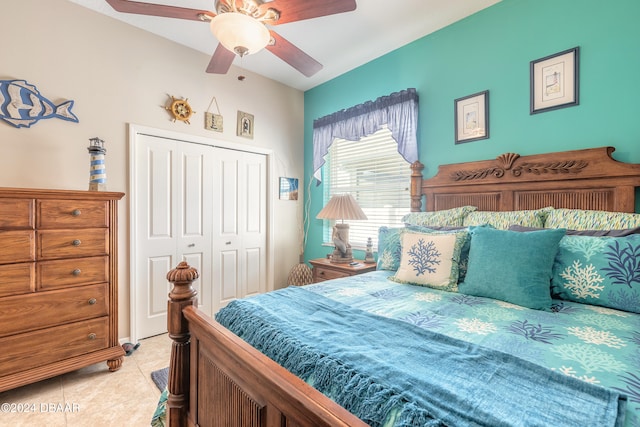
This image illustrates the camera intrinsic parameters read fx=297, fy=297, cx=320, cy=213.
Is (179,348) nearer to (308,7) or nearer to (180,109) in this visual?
(308,7)

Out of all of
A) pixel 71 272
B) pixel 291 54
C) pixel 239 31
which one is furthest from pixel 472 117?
pixel 71 272

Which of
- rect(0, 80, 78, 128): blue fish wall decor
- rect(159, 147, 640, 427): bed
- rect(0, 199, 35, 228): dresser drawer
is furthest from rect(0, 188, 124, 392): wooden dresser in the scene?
rect(159, 147, 640, 427): bed

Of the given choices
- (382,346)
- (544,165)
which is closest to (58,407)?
(382,346)

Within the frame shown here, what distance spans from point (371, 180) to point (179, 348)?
8.01 feet

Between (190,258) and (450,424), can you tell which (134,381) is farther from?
(450,424)

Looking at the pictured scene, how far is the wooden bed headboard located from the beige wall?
222cm

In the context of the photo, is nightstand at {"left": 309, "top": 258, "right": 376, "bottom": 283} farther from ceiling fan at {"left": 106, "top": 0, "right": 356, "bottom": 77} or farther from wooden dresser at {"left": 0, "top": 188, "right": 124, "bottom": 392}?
ceiling fan at {"left": 106, "top": 0, "right": 356, "bottom": 77}

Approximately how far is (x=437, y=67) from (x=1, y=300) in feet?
11.4

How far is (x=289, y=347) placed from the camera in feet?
3.11

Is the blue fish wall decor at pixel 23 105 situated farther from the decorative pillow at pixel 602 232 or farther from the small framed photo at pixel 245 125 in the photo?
the decorative pillow at pixel 602 232

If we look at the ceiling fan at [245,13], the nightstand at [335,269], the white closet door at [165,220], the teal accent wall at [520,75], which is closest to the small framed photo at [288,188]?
the white closet door at [165,220]

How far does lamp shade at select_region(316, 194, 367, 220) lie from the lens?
2764mm

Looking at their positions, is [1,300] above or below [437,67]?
below

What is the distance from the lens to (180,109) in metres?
2.81
